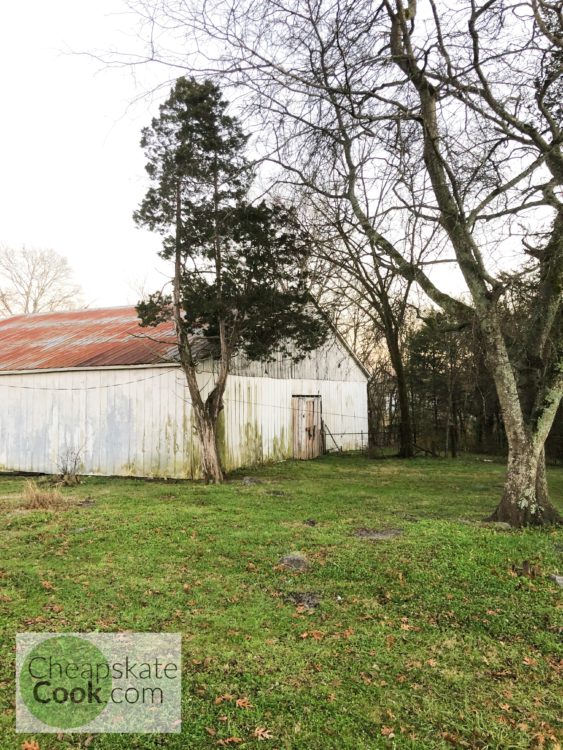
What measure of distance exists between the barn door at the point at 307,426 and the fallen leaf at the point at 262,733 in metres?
15.0

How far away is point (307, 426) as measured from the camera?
1914cm

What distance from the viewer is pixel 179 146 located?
11.5 m

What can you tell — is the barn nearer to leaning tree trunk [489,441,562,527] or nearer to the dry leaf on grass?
leaning tree trunk [489,441,562,527]

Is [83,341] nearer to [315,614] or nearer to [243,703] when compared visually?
[315,614]

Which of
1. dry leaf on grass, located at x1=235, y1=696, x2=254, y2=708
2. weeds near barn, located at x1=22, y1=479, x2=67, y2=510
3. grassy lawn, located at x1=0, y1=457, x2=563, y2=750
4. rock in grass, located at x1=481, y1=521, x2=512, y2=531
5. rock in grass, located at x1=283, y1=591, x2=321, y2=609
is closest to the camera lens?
grassy lawn, located at x1=0, y1=457, x2=563, y2=750

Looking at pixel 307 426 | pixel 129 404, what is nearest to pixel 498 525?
pixel 129 404

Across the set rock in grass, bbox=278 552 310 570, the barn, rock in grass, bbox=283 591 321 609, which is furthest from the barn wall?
rock in grass, bbox=283 591 321 609

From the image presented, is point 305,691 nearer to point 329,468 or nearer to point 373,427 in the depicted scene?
point 329,468

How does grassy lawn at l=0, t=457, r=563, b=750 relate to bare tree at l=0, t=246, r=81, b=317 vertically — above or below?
Result: below

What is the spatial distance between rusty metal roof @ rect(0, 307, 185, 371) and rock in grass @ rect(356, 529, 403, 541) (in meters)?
6.91

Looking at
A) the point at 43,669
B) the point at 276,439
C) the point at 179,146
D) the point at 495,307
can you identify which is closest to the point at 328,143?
the point at 495,307

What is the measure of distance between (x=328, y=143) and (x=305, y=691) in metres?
6.21

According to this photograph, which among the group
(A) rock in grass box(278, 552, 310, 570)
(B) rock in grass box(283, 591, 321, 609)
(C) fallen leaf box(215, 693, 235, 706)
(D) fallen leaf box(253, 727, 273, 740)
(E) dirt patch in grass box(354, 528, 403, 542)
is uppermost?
(E) dirt patch in grass box(354, 528, 403, 542)

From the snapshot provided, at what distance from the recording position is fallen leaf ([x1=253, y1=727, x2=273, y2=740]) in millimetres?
3170
